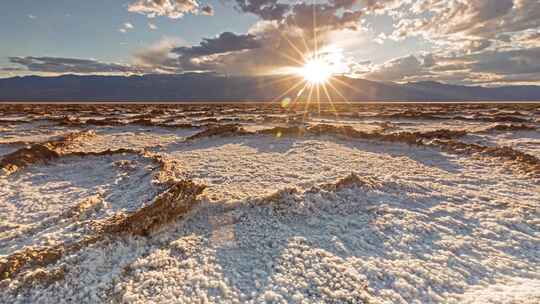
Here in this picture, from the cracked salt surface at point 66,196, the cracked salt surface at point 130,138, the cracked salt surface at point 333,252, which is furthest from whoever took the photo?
the cracked salt surface at point 130,138

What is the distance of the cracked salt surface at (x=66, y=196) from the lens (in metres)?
6.85

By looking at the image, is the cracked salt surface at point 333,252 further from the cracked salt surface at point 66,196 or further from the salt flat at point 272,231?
the cracked salt surface at point 66,196

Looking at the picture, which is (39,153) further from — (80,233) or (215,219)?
(215,219)

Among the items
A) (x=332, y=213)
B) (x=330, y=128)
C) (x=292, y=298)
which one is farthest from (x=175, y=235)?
(x=330, y=128)

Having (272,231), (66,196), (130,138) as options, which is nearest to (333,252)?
(272,231)

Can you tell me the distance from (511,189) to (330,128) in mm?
11756

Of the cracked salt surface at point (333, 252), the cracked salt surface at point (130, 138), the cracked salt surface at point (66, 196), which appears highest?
the cracked salt surface at point (130, 138)

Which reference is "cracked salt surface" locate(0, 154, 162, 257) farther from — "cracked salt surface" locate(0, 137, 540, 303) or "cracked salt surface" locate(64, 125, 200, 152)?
"cracked salt surface" locate(64, 125, 200, 152)

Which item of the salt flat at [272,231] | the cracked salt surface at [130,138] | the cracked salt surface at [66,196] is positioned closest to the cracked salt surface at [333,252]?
the salt flat at [272,231]

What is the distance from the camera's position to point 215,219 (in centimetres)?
768

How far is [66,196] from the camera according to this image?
9.28m

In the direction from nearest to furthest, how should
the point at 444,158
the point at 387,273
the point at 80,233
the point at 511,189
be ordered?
the point at 387,273
the point at 80,233
the point at 511,189
the point at 444,158

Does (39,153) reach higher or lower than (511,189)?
higher

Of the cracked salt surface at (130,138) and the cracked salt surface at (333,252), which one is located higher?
the cracked salt surface at (130,138)
